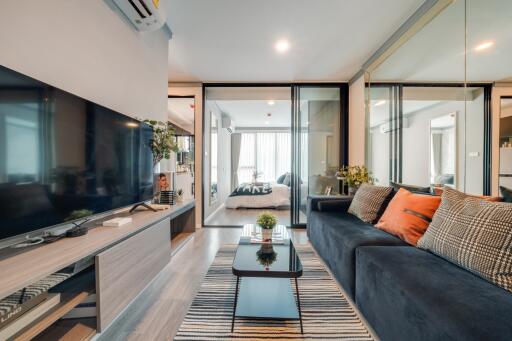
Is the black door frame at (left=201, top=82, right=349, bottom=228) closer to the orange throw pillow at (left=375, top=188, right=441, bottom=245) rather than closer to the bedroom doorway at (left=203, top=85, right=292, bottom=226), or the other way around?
the bedroom doorway at (left=203, top=85, right=292, bottom=226)

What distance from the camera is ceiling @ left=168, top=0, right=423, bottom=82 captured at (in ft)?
7.11

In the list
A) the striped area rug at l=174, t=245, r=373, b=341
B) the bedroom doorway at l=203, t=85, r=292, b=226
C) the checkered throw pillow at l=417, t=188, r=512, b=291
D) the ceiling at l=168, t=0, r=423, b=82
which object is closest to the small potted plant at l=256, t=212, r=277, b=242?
the striped area rug at l=174, t=245, r=373, b=341

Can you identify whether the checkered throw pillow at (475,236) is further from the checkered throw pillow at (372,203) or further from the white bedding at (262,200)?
the white bedding at (262,200)

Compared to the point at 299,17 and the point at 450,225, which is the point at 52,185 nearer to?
the point at 450,225

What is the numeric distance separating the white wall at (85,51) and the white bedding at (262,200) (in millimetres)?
3503

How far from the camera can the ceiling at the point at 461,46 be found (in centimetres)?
155

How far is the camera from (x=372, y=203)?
7.68ft

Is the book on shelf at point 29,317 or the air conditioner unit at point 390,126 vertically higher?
the air conditioner unit at point 390,126

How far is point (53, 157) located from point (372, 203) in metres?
2.56

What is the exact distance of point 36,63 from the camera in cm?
122

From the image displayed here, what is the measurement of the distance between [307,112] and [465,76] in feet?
8.06

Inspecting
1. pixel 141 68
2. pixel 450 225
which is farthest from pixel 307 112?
pixel 450 225

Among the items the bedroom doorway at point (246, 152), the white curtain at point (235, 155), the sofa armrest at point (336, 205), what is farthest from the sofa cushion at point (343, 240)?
the white curtain at point (235, 155)

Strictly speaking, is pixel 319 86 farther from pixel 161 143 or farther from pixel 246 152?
pixel 246 152
